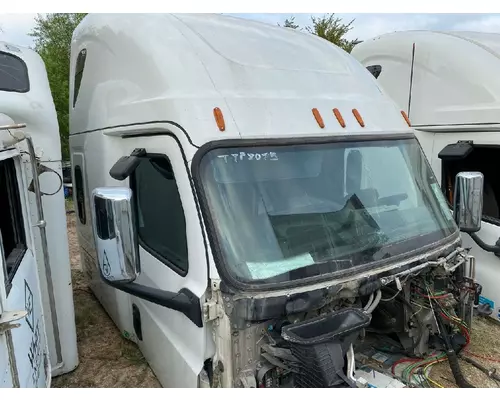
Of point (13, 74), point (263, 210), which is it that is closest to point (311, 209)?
point (263, 210)

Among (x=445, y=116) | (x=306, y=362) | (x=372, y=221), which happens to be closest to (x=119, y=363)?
(x=306, y=362)

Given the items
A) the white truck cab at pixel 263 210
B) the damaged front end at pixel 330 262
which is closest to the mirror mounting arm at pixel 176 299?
the white truck cab at pixel 263 210

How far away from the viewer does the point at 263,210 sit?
2.70 metres

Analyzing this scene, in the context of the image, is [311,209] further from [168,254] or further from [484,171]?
[484,171]

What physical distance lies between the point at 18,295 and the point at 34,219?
1025mm

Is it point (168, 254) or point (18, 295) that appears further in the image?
point (168, 254)

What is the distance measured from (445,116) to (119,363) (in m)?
4.16

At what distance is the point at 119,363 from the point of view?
4164 millimetres

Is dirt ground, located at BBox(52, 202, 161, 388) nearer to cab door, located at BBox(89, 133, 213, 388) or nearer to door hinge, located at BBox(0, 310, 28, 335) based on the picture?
cab door, located at BBox(89, 133, 213, 388)

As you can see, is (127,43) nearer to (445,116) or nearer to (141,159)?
(141,159)

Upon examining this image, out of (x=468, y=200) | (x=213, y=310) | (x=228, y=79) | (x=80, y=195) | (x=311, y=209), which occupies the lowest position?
(x=80, y=195)

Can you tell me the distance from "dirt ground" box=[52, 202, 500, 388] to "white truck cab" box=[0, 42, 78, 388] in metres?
0.25

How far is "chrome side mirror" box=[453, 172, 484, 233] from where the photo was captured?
135 inches

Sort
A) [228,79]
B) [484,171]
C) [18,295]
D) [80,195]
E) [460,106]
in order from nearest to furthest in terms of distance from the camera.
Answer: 1. [18,295]
2. [228,79]
3. [460,106]
4. [484,171]
5. [80,195]
